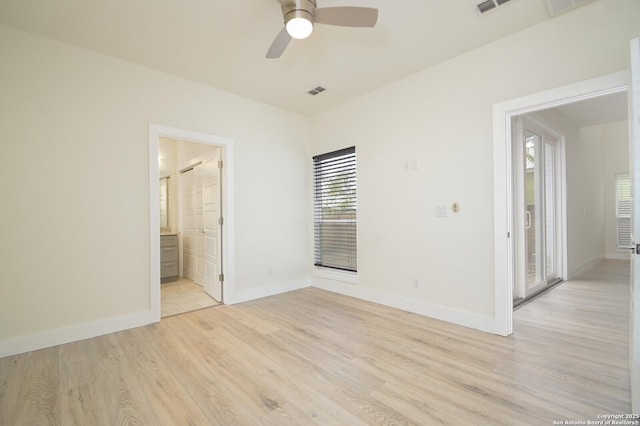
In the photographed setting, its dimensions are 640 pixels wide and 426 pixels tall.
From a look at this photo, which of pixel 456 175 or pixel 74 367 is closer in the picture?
pixel 74 367

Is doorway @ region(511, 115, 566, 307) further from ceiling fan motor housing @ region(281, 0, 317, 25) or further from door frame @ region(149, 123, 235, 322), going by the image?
door frame @ region(149, 123, 235, 322)

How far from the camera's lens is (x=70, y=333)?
275 centimetres

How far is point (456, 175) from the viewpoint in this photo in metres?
3.10

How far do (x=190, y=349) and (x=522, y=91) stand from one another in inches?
152

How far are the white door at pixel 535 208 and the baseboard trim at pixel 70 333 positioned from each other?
474cm

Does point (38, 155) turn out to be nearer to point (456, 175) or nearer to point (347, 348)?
point (347, 348)

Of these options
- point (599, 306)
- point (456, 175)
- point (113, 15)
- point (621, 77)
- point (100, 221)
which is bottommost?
point (599, 306)

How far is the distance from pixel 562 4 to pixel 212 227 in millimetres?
4427

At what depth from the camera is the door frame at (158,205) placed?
3.23 m

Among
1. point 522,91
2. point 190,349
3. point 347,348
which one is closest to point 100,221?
point 190,349

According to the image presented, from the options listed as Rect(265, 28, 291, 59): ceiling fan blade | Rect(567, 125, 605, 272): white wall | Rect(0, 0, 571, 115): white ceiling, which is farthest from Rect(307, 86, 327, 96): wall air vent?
Rect(567, 125, 605, 272): white wall

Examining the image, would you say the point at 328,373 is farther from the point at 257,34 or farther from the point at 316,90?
the point at 316,90

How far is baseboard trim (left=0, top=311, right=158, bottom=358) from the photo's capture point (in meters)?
2.49

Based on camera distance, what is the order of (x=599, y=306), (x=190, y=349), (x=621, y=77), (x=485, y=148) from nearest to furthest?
1. (x=621, y=77)
2. (x=190, y=349)
3. (x=485, y=148)
4. (x=599, y=306)
